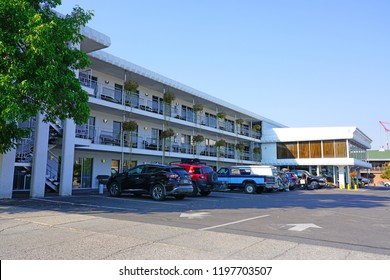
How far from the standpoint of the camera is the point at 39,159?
16.6 metres

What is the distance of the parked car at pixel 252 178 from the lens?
24.0 meters

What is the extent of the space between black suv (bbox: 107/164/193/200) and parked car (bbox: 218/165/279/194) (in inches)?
330

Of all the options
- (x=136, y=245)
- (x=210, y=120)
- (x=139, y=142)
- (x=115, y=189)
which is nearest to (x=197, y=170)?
(x=115, y=189)

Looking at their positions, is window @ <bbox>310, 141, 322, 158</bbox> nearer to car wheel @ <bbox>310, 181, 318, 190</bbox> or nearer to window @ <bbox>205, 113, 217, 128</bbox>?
car wheel @ <bbox>310, 181, 318, 190</bbox>

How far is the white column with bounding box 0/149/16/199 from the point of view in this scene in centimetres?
1538

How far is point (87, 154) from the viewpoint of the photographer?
2381cm

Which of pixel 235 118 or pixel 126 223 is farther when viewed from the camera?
pixel 235 118

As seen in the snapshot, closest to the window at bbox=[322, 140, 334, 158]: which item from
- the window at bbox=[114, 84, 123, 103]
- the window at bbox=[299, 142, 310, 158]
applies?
the window at bbox=[299, 142, 310, 158]

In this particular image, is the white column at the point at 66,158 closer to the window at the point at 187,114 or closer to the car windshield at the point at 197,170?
the car windshield at the point at 197,170

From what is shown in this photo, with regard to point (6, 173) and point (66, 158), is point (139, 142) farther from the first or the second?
point (6, 173)

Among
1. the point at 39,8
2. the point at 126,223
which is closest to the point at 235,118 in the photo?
the point at 39,8

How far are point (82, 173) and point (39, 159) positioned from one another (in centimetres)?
700
